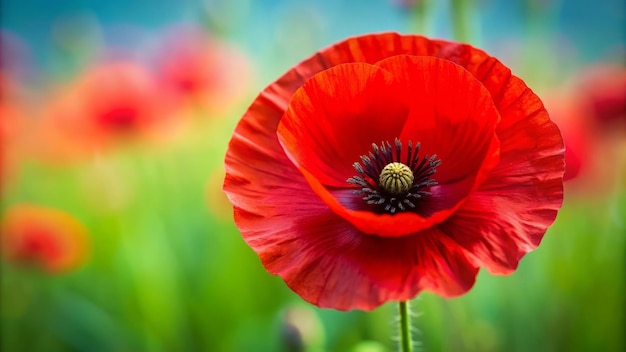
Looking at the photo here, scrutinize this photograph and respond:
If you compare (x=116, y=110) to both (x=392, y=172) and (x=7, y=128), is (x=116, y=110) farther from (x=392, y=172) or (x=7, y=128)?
(x=392, y=172)

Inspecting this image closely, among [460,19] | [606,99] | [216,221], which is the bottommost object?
[216,221]

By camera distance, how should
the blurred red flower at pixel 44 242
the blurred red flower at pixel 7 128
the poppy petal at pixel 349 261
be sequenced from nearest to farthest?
the poppy petal at pixel 349 261, the blurred red flower at pixel 44 242, the blurred red flower at pixel 7 128

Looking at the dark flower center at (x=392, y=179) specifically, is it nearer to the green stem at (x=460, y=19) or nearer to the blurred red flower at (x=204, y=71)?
the green stem at (x=460, y=19)

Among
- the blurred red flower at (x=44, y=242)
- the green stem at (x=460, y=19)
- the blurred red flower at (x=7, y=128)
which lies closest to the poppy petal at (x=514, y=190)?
the green stem at (x=460, y=19)

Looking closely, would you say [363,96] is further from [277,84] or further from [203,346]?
[203,346]

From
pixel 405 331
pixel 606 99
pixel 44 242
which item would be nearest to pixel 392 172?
pixel 405 331

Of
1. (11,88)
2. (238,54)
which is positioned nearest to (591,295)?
(238,54)
